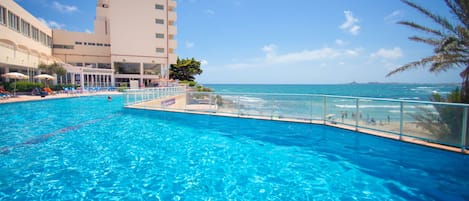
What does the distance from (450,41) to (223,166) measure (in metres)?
6.69

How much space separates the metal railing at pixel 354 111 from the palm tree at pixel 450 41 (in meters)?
1.71

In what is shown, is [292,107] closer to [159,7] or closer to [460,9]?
[460,9]

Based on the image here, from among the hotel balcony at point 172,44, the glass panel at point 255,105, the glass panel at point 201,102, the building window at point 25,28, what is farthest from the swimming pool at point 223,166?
the hotel balcony at point 172,44

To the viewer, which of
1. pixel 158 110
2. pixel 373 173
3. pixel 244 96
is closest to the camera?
pixel 373 173

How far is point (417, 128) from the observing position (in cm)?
554

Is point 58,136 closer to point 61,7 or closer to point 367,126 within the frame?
point 367,126

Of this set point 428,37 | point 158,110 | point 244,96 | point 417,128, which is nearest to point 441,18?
point 428,37

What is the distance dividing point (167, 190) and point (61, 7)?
4152 centimetres

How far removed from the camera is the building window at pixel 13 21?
2238 cm

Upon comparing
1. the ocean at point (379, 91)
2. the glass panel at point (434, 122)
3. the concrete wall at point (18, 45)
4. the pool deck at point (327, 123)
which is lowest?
the pool deck at point (327, 123)

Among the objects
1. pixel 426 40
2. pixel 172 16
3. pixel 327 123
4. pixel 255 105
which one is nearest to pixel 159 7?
pixel 172 16

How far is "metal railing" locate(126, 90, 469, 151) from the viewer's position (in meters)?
4.94

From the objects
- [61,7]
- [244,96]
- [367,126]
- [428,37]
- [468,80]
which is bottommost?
[367,126]

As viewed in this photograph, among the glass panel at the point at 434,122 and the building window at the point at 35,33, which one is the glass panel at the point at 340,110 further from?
the building window at the point at 35,33
